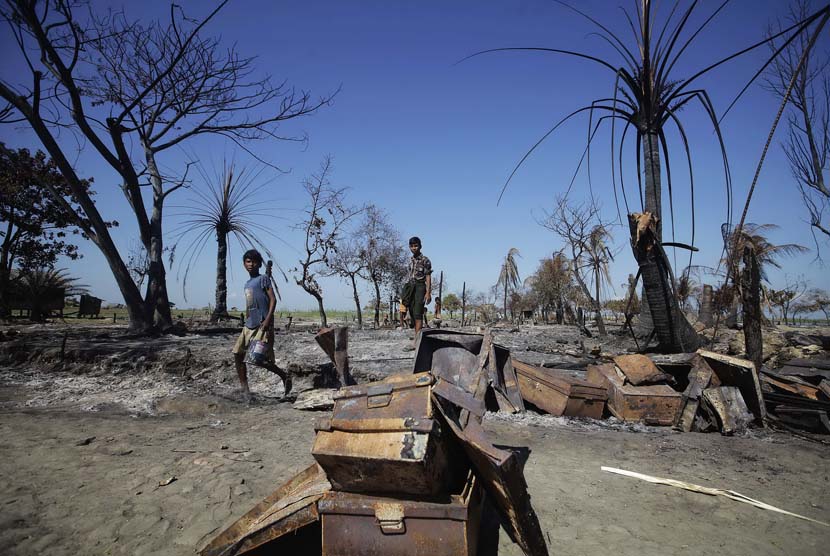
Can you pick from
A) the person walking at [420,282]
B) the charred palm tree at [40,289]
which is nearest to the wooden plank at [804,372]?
the person walking at [420,282]

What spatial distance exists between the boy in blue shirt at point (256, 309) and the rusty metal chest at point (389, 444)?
12.9 ft

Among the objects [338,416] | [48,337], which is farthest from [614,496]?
[48,337]

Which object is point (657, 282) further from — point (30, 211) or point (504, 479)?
point (30, 211)

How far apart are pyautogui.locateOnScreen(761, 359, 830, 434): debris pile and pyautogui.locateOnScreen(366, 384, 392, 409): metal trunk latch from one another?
217 inches

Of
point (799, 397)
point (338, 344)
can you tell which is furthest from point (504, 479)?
point (799, 397)

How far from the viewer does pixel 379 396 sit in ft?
8.59

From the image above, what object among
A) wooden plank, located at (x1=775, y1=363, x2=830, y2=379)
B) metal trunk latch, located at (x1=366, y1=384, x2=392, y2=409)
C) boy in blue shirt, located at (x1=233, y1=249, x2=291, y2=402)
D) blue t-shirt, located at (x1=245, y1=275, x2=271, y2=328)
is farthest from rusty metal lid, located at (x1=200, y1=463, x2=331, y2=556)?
wooden plank, located at (x1=775, y1=363, x2=830, y2=379)

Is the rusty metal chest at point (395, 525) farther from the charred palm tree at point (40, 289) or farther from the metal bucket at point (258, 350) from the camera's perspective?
the charred palm tree at point (40, 289)

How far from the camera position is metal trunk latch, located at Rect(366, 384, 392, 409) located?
8.44 feet

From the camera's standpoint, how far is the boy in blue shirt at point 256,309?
626 centimetres

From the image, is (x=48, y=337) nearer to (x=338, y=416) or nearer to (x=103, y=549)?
(x=103, y=549)

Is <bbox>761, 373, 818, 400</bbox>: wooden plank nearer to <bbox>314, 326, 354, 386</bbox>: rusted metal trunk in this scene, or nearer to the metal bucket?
<bbox>314, 326, 354, 386</bbox>: rusted metal trunk

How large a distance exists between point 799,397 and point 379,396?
5.84 meters

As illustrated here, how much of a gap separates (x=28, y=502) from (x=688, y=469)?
17.8 ft
